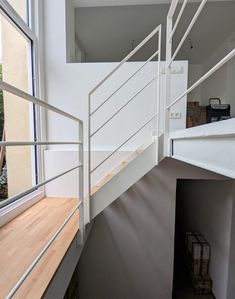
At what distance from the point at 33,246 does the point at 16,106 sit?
150 cm

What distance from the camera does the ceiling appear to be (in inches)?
121

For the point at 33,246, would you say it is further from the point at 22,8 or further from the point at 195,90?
the point at 195,90

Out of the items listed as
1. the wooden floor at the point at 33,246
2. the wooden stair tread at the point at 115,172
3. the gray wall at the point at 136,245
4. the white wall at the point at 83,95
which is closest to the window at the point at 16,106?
the white wall at the point at 83,95

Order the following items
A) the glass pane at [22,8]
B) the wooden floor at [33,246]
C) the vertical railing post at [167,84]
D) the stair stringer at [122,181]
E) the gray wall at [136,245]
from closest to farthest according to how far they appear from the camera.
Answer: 1. the wooden floor at [33,246]
2. the vertical railing post at [167,84]
3. the stair stringer at [122,181]
4. the glass pane at [22,8]
5. the gray wall at [136,245]

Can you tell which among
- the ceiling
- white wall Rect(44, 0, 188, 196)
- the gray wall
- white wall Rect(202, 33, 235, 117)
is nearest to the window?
white wall Rect(44, 0, 188, 196)

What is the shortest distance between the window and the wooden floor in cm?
36

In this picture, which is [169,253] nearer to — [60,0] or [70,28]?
[70,28]

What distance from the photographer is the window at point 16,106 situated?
1941 mm

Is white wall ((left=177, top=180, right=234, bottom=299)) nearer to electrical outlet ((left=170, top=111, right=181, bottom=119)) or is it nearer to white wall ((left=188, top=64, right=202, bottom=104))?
electrical outlet ((left=170, top=111, right=181, bottom=119))

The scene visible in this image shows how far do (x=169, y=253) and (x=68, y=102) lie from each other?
2184 mm

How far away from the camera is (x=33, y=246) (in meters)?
1.36

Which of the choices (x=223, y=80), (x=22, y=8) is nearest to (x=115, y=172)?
(x=22, y=8)

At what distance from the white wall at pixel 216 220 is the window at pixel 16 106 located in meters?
2.29

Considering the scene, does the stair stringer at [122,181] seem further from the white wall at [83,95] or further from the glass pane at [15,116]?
the glass pane at [15,116]
